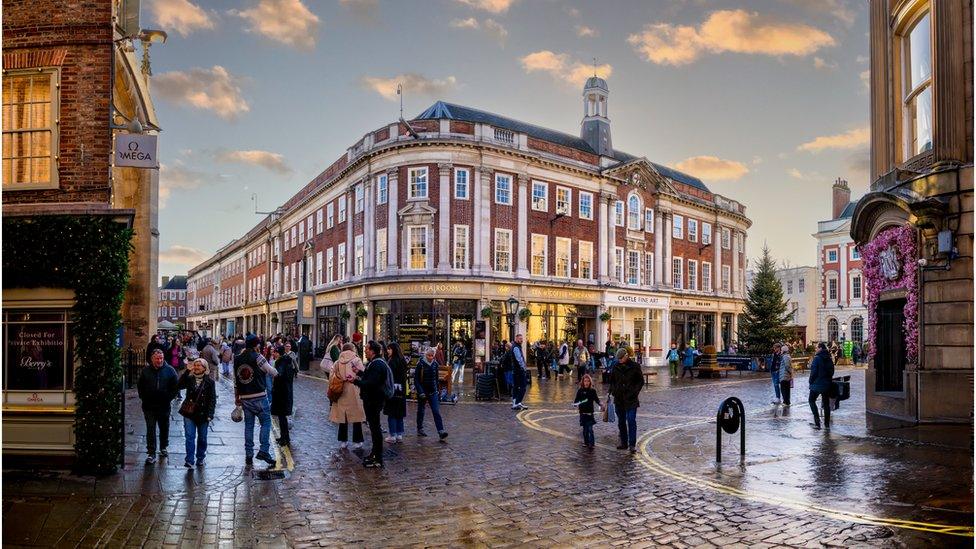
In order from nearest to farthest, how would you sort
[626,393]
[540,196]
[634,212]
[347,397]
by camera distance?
[347,397], [626,393], [540,196], [634,212]

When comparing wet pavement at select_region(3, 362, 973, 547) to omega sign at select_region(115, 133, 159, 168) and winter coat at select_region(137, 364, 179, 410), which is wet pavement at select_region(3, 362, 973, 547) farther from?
omega sign at select_region(115, 133, 159, 168)

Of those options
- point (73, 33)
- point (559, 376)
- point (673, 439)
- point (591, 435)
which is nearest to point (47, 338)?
point (73, 33)

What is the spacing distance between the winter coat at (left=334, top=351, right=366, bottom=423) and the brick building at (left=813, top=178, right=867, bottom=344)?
217ft

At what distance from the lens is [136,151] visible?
447 inches

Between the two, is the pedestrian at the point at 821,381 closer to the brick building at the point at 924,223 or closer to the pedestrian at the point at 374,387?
the brick building at the point at 924,223

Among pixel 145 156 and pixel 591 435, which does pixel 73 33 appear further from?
pixel 591 435

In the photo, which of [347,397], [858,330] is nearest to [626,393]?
[347,397]

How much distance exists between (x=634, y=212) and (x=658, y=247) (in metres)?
3.71

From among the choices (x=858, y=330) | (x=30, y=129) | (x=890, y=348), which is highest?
(x=30, y=129)

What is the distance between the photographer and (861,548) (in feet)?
21.8

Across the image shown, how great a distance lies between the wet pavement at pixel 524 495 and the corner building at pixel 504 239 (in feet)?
74.5

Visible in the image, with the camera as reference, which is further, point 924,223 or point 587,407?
point 924,223

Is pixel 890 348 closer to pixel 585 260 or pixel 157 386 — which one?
pixel 157 386

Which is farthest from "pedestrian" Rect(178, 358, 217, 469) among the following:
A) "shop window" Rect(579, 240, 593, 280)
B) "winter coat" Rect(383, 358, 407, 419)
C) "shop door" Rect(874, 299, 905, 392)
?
"shop window" Rect(579, 240, 593, 280)
